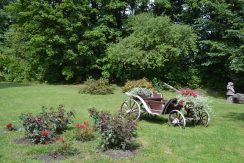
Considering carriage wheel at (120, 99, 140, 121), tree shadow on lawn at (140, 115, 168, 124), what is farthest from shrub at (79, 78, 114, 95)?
tree shadow on lawn at (140, 115, 168, 124)

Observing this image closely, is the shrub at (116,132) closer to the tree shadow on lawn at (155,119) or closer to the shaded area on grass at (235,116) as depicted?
the tree shadow on lawn at (155,119)

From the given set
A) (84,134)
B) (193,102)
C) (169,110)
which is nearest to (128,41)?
(169,110)

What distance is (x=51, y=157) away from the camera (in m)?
5.88

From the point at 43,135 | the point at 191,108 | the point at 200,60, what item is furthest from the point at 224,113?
the point at 200,60

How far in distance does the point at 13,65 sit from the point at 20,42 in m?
2.86

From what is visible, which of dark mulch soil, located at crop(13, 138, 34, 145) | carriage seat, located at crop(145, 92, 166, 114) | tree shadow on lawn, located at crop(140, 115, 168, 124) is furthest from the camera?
tree shadow on lawn, located at crop(140, 115, 168, 124)

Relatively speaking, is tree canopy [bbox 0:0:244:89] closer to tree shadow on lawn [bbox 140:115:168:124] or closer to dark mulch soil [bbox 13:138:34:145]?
tree shadow on lawn [bbox 140:115:168:124]

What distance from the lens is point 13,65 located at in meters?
23.9

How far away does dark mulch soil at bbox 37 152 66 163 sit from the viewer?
578cm

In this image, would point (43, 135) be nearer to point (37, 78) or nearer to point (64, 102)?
point (64, 102)

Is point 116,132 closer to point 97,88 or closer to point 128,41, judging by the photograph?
point 97,88

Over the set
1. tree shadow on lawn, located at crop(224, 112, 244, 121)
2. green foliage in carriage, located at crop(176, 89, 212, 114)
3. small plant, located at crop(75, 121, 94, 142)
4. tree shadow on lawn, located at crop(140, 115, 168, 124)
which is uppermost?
green foliage in carriage, located at crop(176, 89, 212, 114)

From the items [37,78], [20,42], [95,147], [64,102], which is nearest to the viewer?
[95,147]

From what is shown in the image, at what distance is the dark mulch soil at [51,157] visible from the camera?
5.78 m
